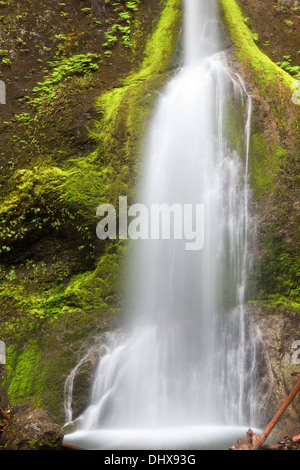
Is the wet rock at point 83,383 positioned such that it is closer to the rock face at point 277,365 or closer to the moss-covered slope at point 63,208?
the moss-covered slope at point 63,208

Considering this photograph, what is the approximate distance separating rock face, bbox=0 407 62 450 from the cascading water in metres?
0.92

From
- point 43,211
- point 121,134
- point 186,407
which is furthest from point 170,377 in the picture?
point 121,134

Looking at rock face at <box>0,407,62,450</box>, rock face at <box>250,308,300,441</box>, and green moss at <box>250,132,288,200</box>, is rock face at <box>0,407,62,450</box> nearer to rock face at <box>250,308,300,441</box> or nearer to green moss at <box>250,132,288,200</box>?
rock face at <box>250,308,300,441</box>

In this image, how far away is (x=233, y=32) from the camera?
7.75 metres

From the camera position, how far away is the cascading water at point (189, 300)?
5141mm

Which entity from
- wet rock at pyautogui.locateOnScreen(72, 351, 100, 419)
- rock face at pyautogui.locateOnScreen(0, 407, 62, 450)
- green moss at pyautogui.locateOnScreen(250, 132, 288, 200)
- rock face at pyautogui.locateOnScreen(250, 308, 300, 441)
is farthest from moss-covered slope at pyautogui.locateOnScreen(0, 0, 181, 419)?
rock face at pyautogui.locateOnScreen(250, 308, 300, 441)

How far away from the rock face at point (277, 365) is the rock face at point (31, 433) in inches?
105

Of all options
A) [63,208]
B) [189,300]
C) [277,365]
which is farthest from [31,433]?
[63,208]

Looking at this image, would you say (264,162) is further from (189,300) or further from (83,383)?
(83,383)

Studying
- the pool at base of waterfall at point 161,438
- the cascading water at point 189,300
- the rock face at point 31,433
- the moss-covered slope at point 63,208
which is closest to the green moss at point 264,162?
the cascading water at point 189,300

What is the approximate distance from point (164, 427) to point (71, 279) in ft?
8.85

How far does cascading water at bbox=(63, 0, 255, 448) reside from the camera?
514 centimetres

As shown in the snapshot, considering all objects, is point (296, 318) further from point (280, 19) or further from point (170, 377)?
point (280, 19)

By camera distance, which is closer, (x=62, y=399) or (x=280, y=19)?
(x=62, y=399)
